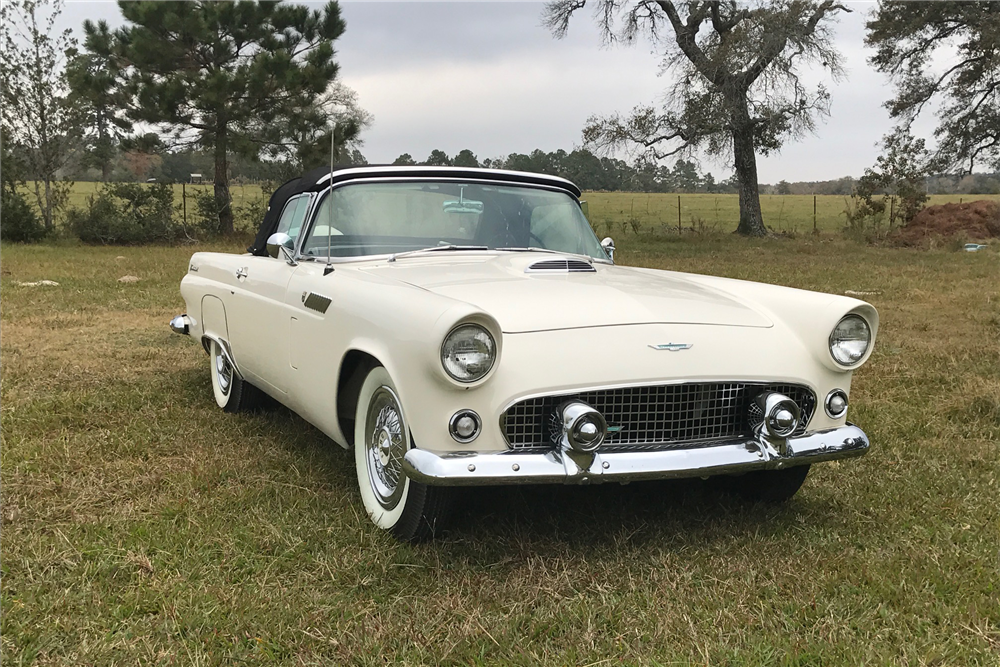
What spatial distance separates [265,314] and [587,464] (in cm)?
208

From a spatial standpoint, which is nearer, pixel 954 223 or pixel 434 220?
pixel 434 220

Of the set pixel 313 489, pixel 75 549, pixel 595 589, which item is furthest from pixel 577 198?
pixel 75 549

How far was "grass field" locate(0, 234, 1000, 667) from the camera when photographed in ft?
7.51

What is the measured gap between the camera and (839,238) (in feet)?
70.3

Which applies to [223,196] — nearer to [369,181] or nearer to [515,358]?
[369,181]

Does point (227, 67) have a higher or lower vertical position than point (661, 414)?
higher

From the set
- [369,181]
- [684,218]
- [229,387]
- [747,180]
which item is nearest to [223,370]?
[229,387]

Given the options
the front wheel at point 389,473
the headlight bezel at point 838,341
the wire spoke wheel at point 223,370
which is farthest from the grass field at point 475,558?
the headlight bezel at point 838,341

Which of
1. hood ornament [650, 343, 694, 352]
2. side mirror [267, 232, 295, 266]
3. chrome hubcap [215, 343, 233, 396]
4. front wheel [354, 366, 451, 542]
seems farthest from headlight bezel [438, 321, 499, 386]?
chrome hubcap [215, 343, 233, 396]

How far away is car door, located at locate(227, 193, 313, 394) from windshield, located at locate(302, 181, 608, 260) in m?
0.25

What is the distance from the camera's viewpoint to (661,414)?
2.80 metres

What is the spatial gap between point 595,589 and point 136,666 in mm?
1326

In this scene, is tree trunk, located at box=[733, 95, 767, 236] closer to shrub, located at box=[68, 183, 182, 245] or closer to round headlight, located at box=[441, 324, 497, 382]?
shrub, located at box=[68, 183, 182, 245]

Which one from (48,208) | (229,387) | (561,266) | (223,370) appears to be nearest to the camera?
(561,266)
